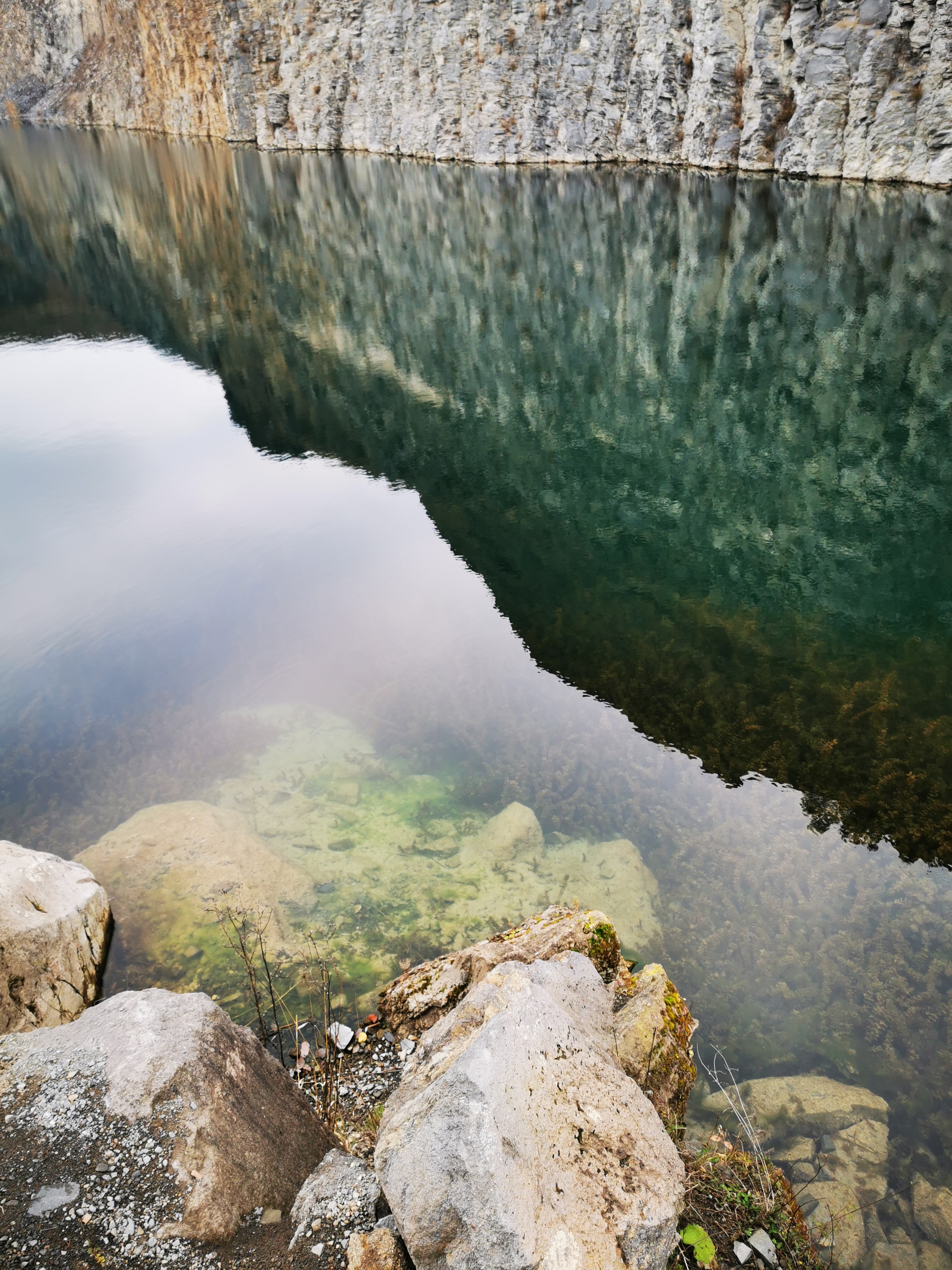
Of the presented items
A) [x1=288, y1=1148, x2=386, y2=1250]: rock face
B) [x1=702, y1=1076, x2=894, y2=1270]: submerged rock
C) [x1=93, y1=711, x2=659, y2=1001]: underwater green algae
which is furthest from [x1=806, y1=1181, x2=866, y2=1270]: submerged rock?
[x1=288, y1=1148, x2=386, y2=1250]: rock face

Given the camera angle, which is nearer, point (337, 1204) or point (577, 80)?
point (337, 1204)

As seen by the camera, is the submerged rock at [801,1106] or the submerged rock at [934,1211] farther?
the submerged rock at [801,1106]

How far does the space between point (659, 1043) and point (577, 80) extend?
59.6m

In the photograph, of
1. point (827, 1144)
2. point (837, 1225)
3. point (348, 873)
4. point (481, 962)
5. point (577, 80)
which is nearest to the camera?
point (837, 1225)

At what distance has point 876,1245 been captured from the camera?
4.29m

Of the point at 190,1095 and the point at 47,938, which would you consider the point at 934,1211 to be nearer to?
the point at 190,1095

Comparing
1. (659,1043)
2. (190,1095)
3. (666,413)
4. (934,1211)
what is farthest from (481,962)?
(666,413)

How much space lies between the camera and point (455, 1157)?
2.99 meters

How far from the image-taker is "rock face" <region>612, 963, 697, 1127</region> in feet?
14.6

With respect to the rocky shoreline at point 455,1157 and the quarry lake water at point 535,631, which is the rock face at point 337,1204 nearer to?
the rocky shoreline at point 455,1157

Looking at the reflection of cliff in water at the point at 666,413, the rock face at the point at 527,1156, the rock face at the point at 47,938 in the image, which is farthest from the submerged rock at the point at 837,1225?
the rock face at the point at 47,938

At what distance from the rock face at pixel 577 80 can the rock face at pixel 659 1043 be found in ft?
124

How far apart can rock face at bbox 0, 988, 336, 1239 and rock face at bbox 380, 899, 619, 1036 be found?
50.0 inches

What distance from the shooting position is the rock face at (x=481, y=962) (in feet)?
17.4
